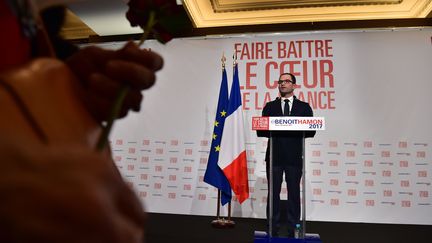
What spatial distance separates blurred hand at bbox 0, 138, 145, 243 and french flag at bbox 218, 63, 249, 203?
3258mm

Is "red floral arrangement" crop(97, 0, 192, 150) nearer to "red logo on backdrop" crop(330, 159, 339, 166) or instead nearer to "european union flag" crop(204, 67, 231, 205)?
"european union flag" crop(204, 67, 231, 205)

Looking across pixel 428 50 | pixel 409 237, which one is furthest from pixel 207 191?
pixel 428 50

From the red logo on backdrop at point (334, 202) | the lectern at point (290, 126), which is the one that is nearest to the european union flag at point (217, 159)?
the lectern at point (290, 126)

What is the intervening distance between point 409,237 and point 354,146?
1233mm

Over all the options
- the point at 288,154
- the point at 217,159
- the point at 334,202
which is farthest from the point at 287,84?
the point at 334,202

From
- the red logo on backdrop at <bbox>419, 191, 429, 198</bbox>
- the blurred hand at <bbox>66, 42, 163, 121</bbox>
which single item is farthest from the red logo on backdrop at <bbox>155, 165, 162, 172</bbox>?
the blurred hand at <bbox>66, 42, 163, 121</bbox>

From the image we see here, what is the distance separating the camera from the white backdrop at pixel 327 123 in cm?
397

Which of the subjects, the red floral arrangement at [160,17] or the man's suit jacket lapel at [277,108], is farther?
the man's suit jacket lapel at [277,108]

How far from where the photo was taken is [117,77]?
36cm

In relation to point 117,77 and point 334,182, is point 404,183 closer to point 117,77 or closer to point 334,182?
point 334,182

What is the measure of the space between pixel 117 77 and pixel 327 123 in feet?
13.4

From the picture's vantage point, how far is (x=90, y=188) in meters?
Result: 0.20

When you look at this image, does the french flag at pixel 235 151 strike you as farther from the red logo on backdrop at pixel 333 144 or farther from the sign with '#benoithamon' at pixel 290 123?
the red logo on backdrop at pixel 333 144

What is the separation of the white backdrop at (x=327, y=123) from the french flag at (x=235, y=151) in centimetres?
70
